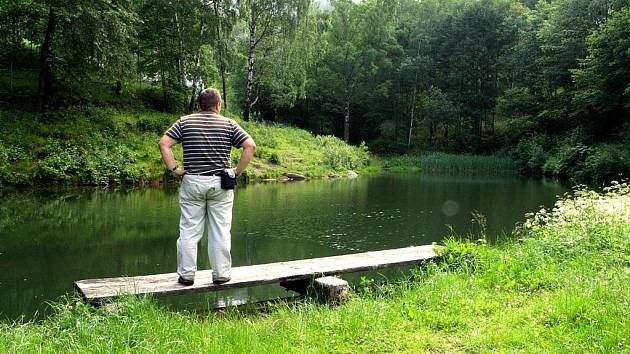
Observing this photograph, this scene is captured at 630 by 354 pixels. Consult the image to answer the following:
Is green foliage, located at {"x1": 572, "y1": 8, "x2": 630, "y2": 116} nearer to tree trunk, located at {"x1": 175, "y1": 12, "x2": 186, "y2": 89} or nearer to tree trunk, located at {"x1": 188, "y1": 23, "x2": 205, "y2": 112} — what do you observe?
tree trunk, located at {"x1": 188, "y1": 23, "x2": 205, "y2": 112}

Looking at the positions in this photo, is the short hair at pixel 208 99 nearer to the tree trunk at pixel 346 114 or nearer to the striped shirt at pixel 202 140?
the striped shirt at pixel 202 140

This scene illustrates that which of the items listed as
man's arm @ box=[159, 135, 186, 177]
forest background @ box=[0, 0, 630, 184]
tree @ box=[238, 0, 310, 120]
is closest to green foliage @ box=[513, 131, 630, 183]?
forest background @ box=[0, 0, 630, 184]

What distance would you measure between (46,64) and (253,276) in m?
20.1

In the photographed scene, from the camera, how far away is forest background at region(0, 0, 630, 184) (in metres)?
21.4

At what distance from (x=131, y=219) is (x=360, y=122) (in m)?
39.5

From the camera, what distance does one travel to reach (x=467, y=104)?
149 feet

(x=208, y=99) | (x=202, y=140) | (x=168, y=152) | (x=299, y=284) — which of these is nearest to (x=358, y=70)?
(x=299, y=284)

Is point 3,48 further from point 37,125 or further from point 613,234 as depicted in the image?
point 613,234

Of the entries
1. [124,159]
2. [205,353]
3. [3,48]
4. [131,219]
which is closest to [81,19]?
[124,159]

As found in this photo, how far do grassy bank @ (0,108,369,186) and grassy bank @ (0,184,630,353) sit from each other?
15309 millimetres

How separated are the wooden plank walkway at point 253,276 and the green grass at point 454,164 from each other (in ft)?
99.8

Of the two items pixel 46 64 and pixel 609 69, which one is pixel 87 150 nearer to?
pixel 46 64

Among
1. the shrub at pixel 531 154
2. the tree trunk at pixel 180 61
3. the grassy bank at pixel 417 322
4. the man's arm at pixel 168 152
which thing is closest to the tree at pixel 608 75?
the shrub at pixel 531 154

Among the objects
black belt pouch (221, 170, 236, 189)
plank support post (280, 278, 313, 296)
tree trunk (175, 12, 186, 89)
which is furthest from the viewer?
tree trunk (175, 12, 186, 89)
